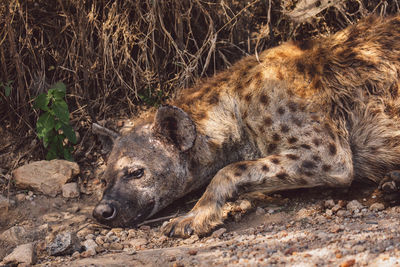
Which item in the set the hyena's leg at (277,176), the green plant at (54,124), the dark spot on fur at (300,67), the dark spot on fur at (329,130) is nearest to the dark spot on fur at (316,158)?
the hyena's leg at (277,176)

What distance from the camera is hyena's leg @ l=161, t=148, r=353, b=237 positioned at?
2.70 metres

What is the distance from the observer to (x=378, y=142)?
2857mm

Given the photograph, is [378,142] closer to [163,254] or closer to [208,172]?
[208,172]

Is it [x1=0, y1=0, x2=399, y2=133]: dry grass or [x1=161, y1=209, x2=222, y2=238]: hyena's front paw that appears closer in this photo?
[x1=161, y1=209, x2=222, y2=238]: hyena's front paw

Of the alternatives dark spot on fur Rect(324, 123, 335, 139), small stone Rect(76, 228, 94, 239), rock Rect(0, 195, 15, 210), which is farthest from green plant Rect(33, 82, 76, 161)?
dark spot on fur Rect(324, 123, 335, 139)

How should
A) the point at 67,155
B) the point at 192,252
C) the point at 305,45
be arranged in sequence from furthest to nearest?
1. the point at 67,155
2. the point at 305,45
3. the point at 192,252

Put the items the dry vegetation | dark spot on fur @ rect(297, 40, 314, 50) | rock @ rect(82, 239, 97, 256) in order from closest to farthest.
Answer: rock @ rect(82, 239, 97, 256) → dark spot on fur @ rect(297, 40, 314, 50) → the dry vegetation

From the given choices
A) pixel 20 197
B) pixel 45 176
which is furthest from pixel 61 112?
pixel 20 197

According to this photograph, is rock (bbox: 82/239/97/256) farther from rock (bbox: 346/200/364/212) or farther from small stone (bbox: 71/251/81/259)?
rock (bbox: 346/200/364/212)

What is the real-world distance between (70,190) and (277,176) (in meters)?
1.35

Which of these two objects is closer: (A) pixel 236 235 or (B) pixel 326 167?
(A) pixel 236 235

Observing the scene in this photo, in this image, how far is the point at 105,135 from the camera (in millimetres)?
3287

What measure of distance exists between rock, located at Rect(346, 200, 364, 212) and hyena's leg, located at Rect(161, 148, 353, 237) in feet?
0.43

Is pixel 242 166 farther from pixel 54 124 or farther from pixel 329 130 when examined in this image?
pixel 54 124
